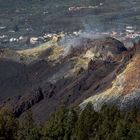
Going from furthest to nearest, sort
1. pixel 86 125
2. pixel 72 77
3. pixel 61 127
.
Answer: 1. pixel 72 77
2. pixel 61 127
3. pixel 86 125

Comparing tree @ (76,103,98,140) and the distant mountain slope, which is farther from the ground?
tree @ (76,103,98,140)

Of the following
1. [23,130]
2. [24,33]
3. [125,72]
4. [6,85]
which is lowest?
[24,33]

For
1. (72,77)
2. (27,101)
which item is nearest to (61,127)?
(27,101)

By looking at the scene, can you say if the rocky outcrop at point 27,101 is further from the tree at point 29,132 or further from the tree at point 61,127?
the tree at point 61,127

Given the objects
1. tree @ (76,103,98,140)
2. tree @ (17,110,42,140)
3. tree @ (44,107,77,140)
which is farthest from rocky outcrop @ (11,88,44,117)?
tree @ (76,103,98,140)

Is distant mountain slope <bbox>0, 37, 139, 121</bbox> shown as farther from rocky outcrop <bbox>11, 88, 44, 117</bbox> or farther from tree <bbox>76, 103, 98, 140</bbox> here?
tree <bbox>76, 103, 98, 140</bbox>

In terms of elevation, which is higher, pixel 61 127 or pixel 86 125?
pixel 86 125

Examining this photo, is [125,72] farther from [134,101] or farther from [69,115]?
[69,115]

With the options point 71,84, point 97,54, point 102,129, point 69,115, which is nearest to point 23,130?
point 69,115

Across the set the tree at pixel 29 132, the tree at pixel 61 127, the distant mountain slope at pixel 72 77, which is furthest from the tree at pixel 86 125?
the distant mountain slope at pixel 72 77

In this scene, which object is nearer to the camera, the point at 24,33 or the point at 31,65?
the point at 31,65

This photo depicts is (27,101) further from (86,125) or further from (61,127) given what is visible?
(86,125)
